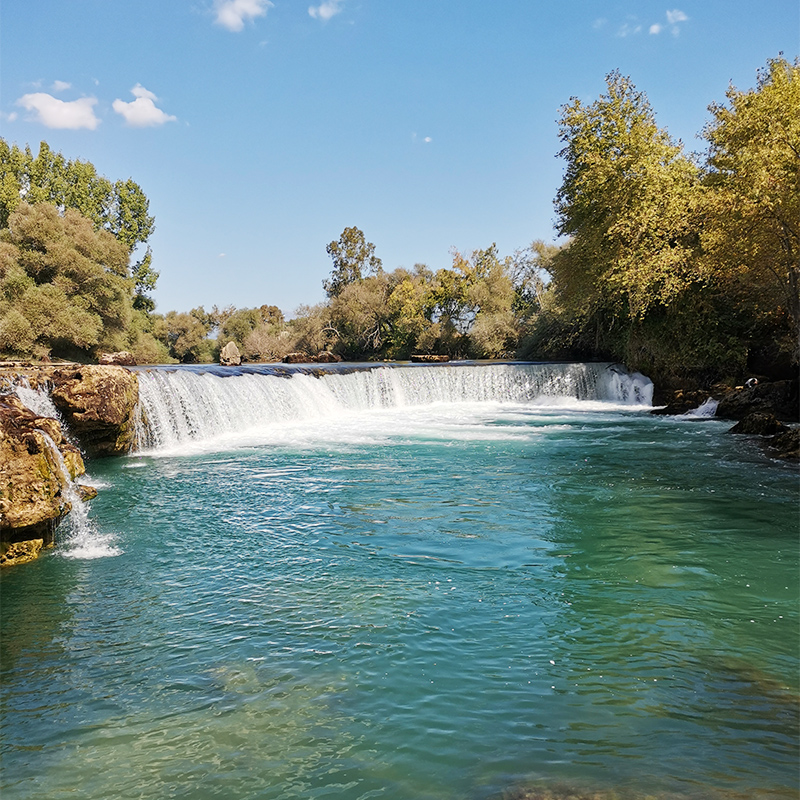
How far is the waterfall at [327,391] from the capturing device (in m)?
14.8

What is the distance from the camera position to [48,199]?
39000mm

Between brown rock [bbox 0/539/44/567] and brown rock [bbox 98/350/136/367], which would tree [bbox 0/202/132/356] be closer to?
brown rock [bbox 98/350/136/367]

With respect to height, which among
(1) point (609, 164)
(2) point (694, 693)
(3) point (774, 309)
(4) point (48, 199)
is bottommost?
(2) point (694, 693)

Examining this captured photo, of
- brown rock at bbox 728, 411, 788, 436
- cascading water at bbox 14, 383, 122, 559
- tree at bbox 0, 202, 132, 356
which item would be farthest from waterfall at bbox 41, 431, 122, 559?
tree at bbox 0, 202, 132, 356

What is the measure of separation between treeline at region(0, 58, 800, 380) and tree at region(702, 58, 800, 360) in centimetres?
4

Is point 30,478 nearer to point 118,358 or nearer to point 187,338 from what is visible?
point 118,358

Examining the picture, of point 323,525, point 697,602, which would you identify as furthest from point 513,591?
point 323,525

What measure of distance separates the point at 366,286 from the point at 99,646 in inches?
1947

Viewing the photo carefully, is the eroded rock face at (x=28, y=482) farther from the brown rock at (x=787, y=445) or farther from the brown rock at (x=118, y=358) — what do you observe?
the brown rock at (x=118, y=358)

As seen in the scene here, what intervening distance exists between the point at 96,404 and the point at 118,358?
2069 centimetres

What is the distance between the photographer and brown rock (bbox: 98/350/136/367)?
30250 mm

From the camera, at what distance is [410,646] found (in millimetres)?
4457

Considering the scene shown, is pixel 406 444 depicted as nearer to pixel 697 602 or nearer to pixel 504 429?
pixel 504 429

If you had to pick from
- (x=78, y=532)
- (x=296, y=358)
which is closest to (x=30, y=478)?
(x=78, y=532)
